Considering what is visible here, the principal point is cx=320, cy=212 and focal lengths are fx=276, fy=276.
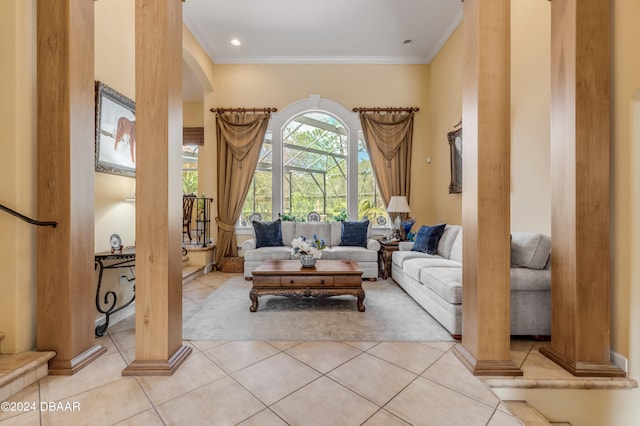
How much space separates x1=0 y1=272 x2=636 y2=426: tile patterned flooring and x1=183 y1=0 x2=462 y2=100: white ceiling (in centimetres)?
437

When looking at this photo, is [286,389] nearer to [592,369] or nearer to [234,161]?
[592,369]

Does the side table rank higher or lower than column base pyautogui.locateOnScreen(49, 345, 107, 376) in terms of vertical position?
higher

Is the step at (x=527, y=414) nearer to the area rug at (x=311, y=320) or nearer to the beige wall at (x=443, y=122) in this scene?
the area rug at (x=311, y=320)

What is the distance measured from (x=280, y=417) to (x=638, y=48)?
3257 millimetres

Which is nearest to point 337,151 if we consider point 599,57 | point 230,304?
point 230,304

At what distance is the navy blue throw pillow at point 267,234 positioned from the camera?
4.95 m

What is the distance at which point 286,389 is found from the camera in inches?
69.3

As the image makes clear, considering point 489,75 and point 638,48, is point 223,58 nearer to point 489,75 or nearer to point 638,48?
point 489,75

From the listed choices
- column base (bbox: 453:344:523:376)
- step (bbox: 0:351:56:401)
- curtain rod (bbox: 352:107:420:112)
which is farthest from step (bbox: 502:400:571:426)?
curtain rod (bbox: 352:107:420:112)

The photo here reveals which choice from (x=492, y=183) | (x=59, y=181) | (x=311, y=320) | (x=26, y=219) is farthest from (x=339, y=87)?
(x=26, y=219)

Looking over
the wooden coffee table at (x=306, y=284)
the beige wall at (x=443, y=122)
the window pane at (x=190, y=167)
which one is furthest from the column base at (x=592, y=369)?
the window pane at (x=190, y=167)

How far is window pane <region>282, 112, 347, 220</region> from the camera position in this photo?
5.62 metres

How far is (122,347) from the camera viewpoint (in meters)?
2.30

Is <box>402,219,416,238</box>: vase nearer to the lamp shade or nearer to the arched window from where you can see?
the lamp shade
